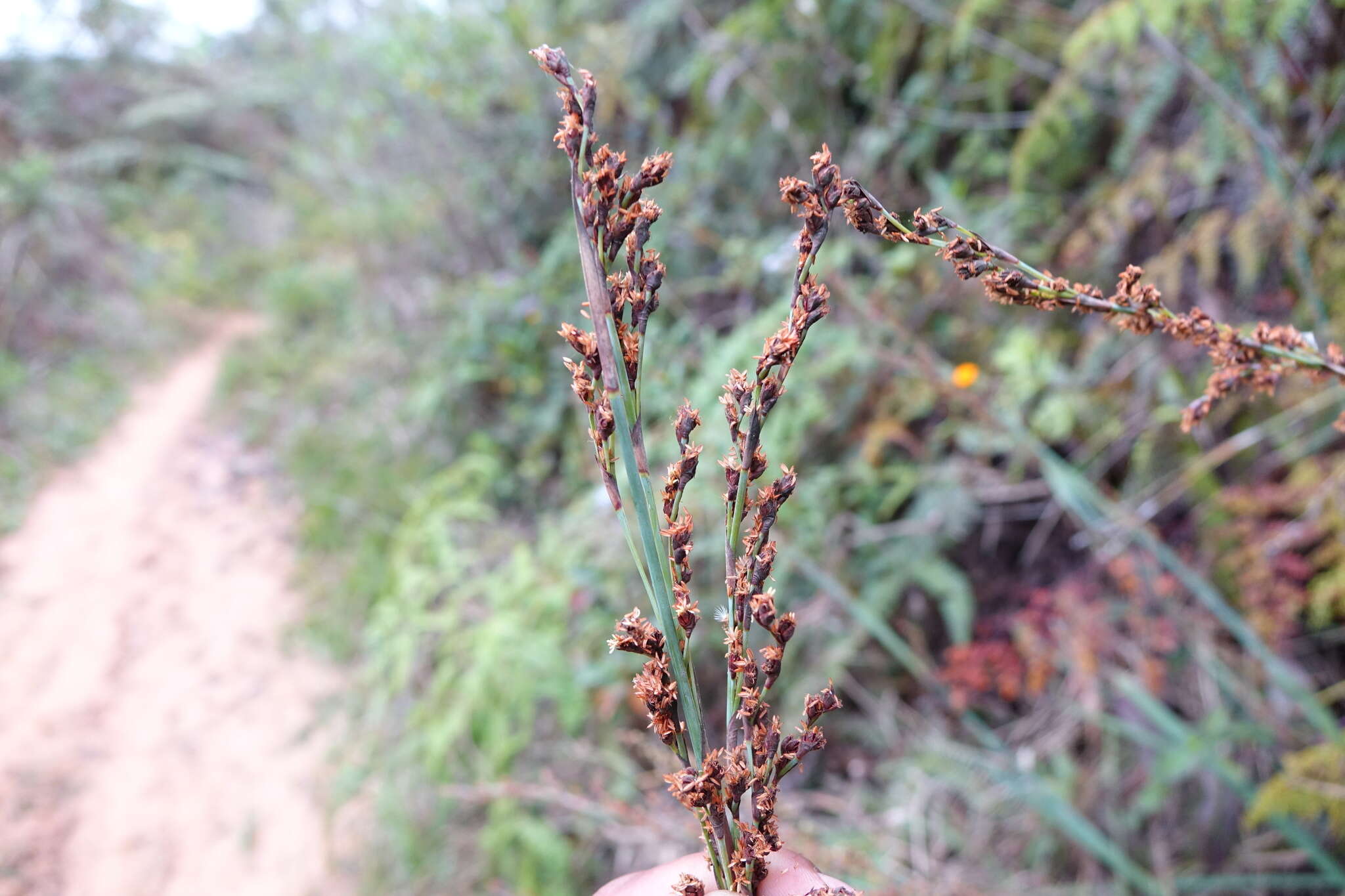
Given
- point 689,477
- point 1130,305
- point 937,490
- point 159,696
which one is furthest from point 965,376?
point 159,696

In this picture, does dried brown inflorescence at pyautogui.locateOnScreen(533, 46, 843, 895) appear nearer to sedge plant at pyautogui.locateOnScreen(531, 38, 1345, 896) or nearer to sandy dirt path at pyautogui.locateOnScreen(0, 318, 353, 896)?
sedge plant at pyautogui.locateOnScreen(531, 38, 1345, 896)

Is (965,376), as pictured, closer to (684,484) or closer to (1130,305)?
(1130,305)

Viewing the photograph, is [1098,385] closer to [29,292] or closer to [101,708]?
[101,708]

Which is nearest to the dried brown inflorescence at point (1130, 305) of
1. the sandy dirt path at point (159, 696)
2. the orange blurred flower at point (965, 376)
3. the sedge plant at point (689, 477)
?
the sedge plant at point (689, 477)

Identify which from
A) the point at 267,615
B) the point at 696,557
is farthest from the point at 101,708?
the point at 696,557

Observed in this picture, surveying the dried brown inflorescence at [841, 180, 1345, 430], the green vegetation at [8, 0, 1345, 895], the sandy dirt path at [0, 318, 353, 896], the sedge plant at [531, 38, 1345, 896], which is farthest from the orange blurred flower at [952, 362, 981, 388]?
the sandy dirt path at [0, 318, 353, 896]
